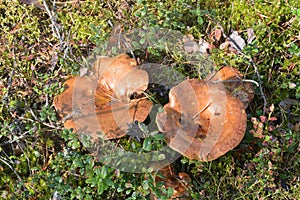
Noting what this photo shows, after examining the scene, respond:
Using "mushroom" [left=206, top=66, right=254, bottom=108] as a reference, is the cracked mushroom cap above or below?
above

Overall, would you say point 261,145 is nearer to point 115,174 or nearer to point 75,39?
point 115,174

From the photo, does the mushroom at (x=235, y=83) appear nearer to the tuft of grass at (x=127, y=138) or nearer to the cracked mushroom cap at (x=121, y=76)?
the tuft of grass at (x=127, y=138)

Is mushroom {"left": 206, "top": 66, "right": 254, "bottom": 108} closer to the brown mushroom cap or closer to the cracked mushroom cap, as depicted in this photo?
the brown mushroom cap

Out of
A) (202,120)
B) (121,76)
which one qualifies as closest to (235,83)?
(202,120)

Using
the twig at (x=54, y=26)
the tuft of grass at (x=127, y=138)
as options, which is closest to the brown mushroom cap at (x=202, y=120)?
the tuft of grass at (x=127, y=138)

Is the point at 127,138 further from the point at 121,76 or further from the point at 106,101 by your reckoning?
the point at 121,76

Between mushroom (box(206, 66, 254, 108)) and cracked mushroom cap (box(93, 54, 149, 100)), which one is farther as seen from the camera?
mushroom (box(206, 66, 254, 108))

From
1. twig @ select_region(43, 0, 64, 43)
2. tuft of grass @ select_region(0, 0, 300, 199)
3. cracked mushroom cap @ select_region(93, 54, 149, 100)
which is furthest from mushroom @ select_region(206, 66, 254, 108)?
twig @ select_region(43, 0, 64, 43)
